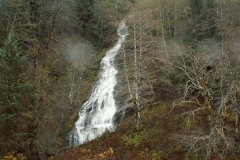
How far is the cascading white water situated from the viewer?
2161 centimetres

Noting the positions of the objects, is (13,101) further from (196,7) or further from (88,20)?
(88,20)

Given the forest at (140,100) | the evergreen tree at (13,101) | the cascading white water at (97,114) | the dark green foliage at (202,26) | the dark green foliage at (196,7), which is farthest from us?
the dark green foliage at (196,7)

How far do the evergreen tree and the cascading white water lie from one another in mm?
4801

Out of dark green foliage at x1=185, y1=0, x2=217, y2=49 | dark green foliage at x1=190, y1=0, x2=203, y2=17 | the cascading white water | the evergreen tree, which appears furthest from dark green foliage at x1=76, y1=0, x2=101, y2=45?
the evergreen tree

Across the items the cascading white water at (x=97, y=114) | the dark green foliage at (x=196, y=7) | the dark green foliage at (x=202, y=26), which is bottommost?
the cascading white water at (x=97, y=114)

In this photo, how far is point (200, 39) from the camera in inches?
1012

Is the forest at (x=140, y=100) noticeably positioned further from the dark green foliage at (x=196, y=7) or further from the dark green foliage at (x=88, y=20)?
the dark green foliage at (x=88, y=20)

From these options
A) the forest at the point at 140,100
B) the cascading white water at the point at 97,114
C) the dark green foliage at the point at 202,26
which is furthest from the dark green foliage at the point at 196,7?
the cascading white water at the point at 97,114

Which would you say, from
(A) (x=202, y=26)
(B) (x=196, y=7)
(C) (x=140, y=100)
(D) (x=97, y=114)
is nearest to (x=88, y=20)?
(B) (x=196, y=7)

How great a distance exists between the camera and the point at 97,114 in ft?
76.7

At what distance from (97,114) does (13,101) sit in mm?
8881

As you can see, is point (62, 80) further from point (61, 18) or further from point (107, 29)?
point (107, 29)

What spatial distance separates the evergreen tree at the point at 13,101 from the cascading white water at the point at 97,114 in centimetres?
480

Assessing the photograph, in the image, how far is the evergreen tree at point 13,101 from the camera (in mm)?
15867
